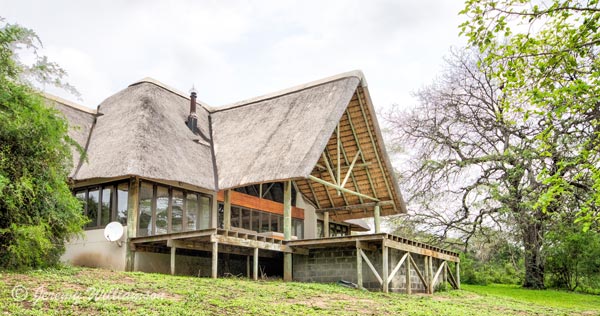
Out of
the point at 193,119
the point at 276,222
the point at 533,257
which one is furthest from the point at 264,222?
the point at 533,257

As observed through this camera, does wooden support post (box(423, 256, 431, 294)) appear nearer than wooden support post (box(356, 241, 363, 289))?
No

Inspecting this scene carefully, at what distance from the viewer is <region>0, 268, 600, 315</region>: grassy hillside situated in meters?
7.18

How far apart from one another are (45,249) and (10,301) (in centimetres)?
327

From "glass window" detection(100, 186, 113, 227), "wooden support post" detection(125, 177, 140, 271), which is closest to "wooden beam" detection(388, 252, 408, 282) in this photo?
"wooden support post" detection(125, 177, 140, 271)

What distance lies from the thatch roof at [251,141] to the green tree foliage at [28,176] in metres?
3.26

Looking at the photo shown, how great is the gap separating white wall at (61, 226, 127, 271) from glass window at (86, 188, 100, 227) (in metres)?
0.31

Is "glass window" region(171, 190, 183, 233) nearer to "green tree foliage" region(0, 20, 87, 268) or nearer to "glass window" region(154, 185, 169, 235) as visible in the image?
"glass window" region(154, 185, 169, 235)

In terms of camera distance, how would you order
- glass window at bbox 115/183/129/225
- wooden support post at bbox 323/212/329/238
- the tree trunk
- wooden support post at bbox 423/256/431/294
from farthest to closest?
the tree trunk < wooden support post at bbox 323/212/329/238 < wooden support post at bbox 423/256/431/294 < glass window at bbox 115/183/129/225

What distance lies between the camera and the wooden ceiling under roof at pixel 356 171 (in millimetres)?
17234

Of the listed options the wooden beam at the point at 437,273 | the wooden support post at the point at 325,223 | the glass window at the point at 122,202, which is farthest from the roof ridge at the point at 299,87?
the glass window at the point at 122,202

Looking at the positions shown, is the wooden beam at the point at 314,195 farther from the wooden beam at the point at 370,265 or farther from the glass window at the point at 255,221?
the wooden beam at the point at 370,265

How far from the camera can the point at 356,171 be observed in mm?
18969

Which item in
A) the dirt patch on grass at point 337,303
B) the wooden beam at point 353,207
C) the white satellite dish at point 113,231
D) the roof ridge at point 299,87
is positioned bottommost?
the dirt patch on grass at point 337,303

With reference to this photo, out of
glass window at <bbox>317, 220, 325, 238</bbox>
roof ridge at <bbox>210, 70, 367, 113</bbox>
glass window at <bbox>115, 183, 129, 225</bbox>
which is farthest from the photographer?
glass window at <bbox>317, 220, 325, 238</bbox>
